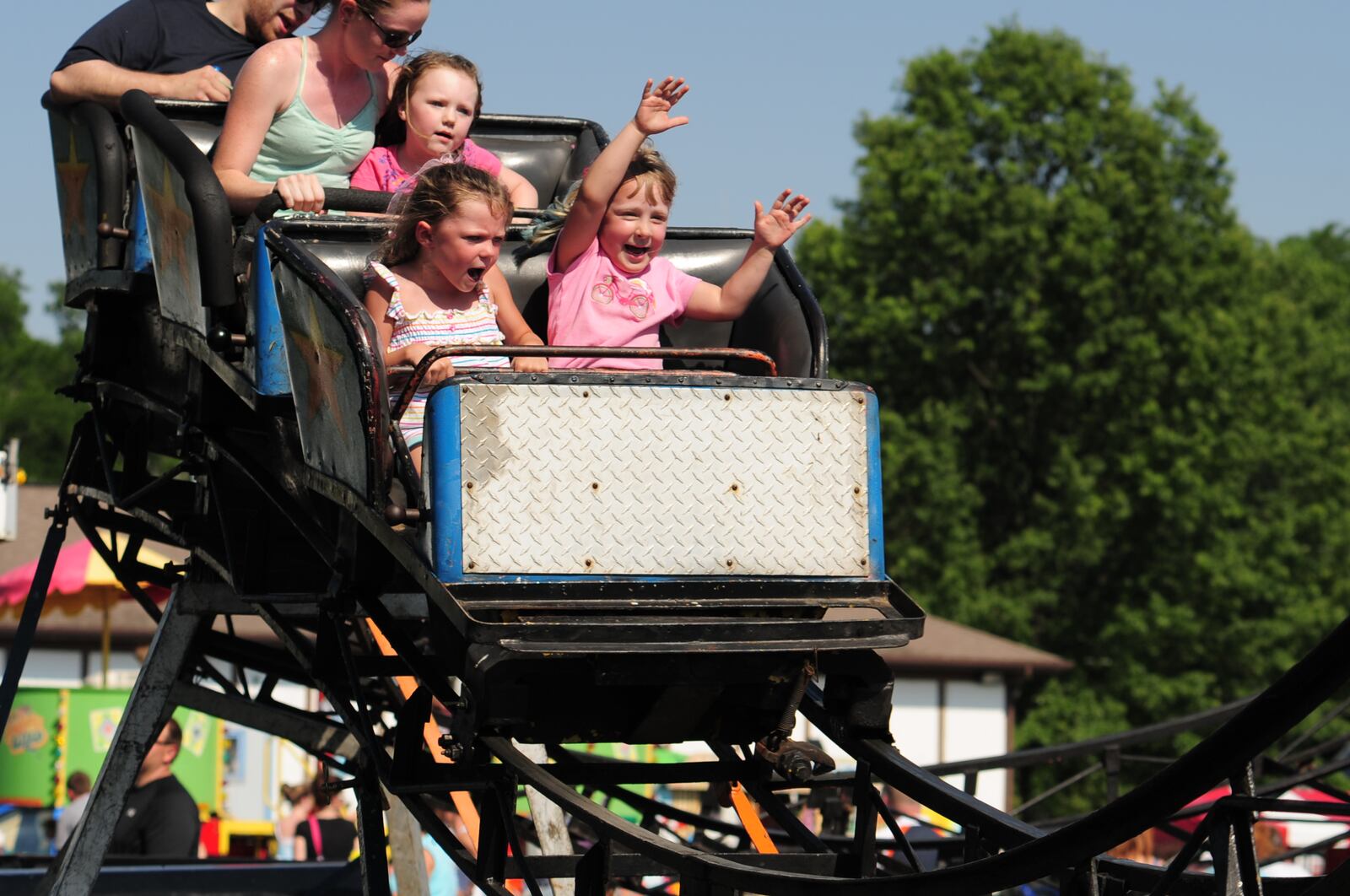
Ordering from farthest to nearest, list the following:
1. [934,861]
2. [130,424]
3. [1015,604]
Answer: [1015,604] < [934,861] < [130,424]

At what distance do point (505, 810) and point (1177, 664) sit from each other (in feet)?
92.3

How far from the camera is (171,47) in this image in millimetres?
7191

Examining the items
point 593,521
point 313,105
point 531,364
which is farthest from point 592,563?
point 313,105

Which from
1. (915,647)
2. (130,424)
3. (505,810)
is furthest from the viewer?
(915,647)

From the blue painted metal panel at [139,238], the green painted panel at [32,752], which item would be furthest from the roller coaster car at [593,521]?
the green painted panel at [32,752]

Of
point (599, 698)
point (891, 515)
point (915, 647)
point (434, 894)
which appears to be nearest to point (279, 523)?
point (599, 698)

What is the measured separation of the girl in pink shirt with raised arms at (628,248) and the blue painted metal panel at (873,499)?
41.4 inches

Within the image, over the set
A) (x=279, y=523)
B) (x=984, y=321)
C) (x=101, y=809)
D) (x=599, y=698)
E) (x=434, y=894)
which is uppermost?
(x=984, y=321)

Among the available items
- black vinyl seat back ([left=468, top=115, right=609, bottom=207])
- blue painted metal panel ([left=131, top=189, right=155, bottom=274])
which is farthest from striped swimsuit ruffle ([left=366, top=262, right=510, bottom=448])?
black vinyl seat back ([left=468, top=115, right=609, bottom=207])

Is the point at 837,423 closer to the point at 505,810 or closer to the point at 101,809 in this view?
the point at 505,810

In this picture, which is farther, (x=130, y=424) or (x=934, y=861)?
(x=934, y=861)

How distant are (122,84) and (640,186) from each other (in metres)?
2.15

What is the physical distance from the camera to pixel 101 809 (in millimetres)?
6707

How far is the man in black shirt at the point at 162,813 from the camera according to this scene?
9.91 m
